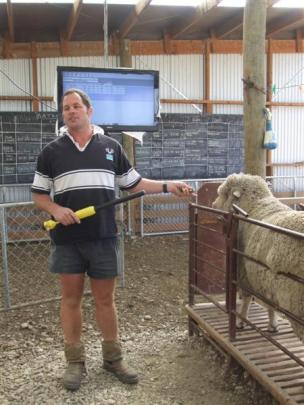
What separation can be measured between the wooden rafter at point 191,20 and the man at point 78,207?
17.5 ft

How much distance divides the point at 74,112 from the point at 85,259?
1.00 meters

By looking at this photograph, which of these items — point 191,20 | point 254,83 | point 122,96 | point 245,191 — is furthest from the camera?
point 191,20

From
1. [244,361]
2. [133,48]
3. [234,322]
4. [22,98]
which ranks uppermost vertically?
[133,48]

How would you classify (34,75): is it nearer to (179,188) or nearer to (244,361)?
(179,188)

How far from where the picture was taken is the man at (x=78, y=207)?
3.26 metres

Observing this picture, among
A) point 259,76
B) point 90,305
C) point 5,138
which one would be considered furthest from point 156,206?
point 259,76

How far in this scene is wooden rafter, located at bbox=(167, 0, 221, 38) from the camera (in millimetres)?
8052

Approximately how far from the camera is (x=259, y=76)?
165 inches

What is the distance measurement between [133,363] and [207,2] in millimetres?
6357

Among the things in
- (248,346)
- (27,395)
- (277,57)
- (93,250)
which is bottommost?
(27,395)

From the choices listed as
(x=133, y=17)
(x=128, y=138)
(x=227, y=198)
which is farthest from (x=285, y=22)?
(x=227, y=198)

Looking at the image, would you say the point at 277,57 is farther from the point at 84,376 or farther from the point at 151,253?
the point at 84,376

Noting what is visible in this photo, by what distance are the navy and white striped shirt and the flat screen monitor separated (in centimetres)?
231

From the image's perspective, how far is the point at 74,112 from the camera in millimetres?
3291
